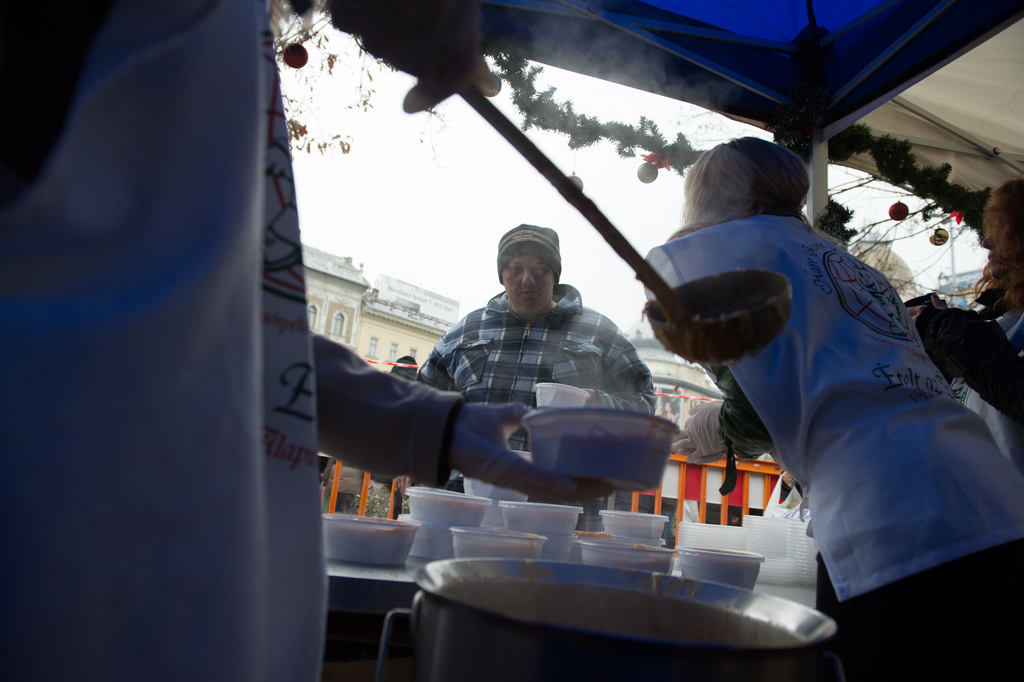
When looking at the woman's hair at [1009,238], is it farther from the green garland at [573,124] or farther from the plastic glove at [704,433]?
the green garland at [573,124]

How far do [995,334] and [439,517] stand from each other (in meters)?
1.86

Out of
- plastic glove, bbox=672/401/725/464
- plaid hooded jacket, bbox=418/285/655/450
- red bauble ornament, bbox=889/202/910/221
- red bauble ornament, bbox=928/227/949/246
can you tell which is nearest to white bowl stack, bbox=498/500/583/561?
plastic glove, bbox=672/401/725/464

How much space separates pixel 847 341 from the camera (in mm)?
1465

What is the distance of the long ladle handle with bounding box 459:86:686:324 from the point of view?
3.71 ft

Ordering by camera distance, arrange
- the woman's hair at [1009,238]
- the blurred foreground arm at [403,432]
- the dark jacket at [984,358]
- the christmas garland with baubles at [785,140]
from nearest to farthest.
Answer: the blurred foreground arm at [403,432] → the dark jacket at [984,358] → the woman's hair at [1009,238] → the christmas garland with baubles at [785,140]

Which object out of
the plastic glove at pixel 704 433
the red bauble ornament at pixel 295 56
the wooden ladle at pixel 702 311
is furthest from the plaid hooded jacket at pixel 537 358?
the wooden ladle at pixel 702 311

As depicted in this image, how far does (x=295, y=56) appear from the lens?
3.29m

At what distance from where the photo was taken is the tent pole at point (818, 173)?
3500 millimetres

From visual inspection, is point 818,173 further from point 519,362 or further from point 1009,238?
point 519,362

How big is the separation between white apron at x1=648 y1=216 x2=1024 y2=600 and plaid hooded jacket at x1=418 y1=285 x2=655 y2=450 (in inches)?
70.6

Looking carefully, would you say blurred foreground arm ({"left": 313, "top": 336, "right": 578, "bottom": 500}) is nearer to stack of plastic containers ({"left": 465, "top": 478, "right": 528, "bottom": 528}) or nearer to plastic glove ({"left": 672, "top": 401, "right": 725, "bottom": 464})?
plastic glove ({"left": 672, "top": 401, "right": 725, "bottom": 464})

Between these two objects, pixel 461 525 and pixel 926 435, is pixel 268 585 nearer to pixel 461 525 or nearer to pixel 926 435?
pixel 461 525

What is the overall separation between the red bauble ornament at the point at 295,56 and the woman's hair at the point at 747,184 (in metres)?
2.43

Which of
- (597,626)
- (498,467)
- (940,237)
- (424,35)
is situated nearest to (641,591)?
(597,626)
